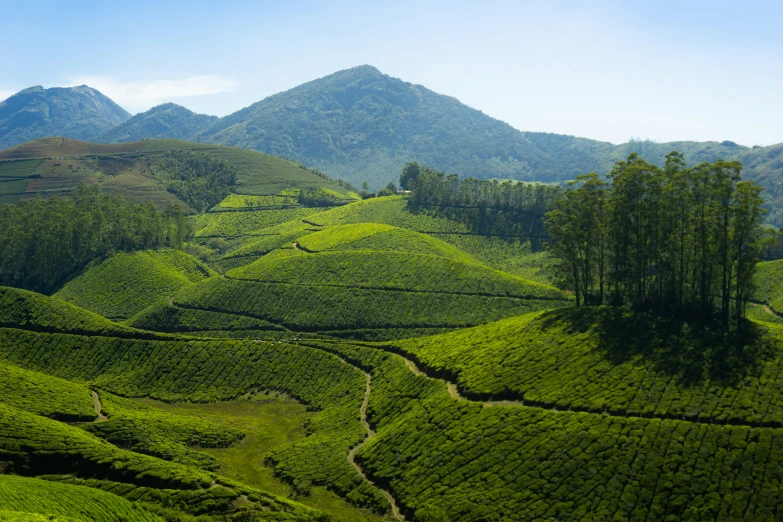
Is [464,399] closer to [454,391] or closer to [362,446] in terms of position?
[454,391]

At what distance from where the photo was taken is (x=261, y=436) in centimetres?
10231

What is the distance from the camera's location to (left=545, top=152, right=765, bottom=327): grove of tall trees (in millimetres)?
97188

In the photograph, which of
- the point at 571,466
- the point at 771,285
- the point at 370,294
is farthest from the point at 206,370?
the point at 771,285

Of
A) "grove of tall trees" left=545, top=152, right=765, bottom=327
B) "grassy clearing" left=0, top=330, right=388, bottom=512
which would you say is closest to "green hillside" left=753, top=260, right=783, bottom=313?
"grove of tall trees" left=545, top=152, right=765, bottom=327

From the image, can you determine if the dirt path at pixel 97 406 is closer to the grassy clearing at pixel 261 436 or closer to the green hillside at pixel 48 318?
the grassy clearing at pixel 261 436

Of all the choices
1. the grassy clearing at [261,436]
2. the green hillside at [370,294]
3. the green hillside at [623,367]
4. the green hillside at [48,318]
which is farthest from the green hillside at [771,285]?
the green hillside at [48,318]

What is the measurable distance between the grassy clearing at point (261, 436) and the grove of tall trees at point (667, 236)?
177 feet

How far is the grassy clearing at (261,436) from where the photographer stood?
8062 centimetres

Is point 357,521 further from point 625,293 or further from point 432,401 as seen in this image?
point 625,293

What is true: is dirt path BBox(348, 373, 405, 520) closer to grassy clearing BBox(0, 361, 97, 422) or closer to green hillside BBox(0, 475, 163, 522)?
green hillside BBox(0, 475, 163, 522)

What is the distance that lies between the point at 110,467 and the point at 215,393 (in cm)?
4093

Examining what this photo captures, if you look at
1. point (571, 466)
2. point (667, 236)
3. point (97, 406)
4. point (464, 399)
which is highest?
point (667, 236)

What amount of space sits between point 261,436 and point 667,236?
6983cm

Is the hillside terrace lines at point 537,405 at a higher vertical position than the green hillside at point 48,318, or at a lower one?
lower
